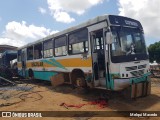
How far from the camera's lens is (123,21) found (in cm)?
1019

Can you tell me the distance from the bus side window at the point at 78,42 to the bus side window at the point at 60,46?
0.62 meters

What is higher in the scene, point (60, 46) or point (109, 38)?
point (60, 46)

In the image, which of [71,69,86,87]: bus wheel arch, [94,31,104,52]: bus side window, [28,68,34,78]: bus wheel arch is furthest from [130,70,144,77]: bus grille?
[28,68,34,78]: bus wheel arch

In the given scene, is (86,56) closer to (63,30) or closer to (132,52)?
(132,52)

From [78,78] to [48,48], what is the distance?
4.35 metres

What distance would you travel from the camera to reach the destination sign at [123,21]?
9818 mm

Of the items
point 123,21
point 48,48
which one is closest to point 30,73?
point 48,48

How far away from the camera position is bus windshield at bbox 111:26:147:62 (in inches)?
375

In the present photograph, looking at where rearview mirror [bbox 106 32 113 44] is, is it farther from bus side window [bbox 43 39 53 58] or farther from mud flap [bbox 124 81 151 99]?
bus side window [bbox 43 39 53 58]

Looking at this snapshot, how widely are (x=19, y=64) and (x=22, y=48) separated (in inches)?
78.7

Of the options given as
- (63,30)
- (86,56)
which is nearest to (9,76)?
(63,30)

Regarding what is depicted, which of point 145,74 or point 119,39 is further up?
point 119,39

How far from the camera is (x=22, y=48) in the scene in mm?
21000

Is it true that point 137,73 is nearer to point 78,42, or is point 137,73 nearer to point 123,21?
point 123,21
